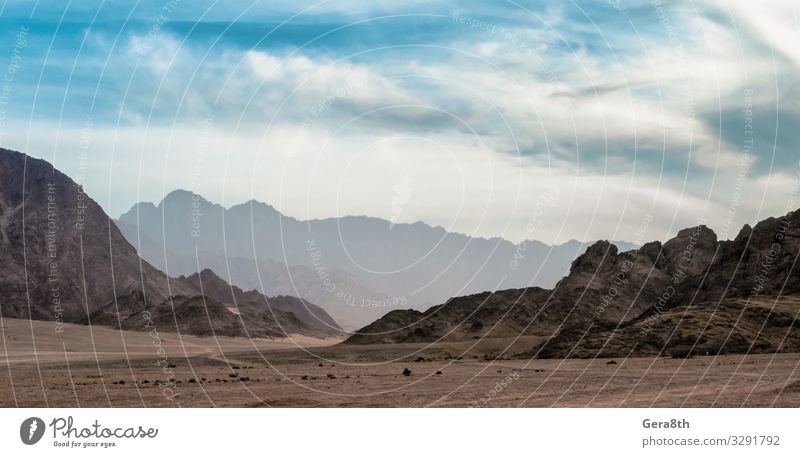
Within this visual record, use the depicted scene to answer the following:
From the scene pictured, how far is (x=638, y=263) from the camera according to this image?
177 m

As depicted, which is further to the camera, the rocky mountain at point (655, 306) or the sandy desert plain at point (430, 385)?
the rocky mountain at point (655, 306)

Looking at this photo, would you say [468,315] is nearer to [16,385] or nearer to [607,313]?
[607,313]

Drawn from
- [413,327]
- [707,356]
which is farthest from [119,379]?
[413,327]

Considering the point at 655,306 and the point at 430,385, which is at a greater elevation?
the point at 655,306

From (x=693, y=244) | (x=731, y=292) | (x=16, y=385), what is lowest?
(x=16, y=385)

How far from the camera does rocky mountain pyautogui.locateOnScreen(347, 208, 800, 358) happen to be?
112062 mm

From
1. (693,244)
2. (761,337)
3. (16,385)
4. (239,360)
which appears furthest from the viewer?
(693,244)

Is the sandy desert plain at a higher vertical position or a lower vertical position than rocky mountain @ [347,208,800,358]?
lower

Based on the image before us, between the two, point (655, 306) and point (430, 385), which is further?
point (655, 306)

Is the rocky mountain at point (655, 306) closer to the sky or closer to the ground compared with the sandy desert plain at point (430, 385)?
closer to the sky

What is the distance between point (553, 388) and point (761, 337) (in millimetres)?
57014

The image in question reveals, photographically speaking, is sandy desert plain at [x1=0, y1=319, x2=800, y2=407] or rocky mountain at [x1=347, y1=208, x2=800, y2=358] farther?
rocky mountain at [x1=347, y1=208, x2=800, y2=358]

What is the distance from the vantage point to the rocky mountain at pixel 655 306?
368 feet

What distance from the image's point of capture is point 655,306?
144 m
